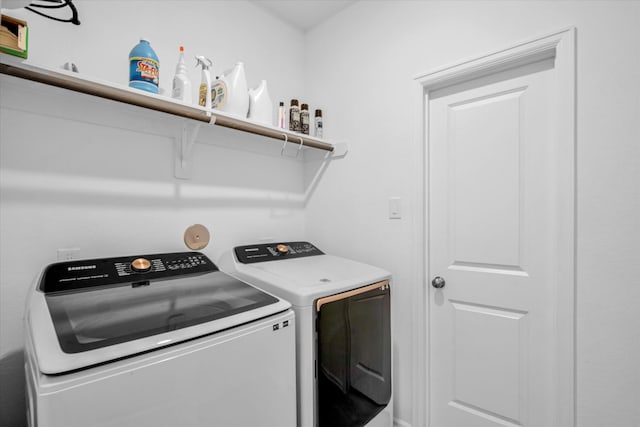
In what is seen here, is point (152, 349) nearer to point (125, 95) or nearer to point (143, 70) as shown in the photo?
point (125, 95)

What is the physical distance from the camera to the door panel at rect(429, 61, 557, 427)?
4.98 feet

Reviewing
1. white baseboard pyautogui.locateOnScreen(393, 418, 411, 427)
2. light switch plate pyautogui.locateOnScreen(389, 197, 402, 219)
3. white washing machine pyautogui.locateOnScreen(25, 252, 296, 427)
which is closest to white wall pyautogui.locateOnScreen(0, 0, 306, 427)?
white washing machine pyautogui.locateOnScreen(25, 252, 296, 427)

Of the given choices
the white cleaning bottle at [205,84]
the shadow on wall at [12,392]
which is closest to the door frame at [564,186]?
the white cleaning bottle at [205,84]

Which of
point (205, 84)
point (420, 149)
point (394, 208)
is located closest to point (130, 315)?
point (205, 84)

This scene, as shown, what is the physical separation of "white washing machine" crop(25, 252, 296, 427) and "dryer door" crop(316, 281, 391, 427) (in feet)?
0.64

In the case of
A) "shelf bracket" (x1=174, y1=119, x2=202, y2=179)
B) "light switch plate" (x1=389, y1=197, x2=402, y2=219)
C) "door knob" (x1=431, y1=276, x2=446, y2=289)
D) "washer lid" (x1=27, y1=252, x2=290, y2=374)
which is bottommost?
"door knob" (x1=431, y1=276, x2=446, y2=289)

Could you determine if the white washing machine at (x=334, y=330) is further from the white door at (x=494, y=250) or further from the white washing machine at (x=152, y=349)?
the white door at (x=494, y=250)

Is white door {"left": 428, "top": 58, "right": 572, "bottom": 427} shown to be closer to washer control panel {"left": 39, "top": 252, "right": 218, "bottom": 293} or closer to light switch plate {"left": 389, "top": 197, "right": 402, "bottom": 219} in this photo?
light switch plate {"left": 389, "top": 197, "right": 402, "bottom": 219}

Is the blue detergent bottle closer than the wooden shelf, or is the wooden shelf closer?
the wooden shelf

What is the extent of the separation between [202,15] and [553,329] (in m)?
2.56

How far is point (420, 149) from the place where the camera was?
6.03 feet

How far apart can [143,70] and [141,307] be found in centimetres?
102

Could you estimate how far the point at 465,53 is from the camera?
168cm

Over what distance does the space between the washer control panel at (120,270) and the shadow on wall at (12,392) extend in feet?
1.39
